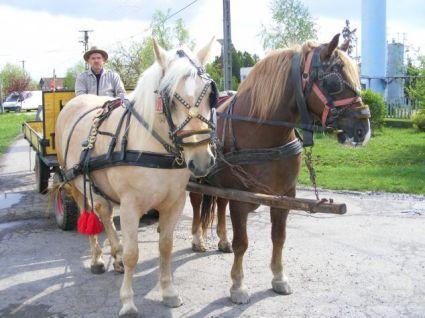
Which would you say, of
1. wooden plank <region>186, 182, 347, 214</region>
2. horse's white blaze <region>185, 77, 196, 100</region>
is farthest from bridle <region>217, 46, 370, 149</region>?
horse's white blaze <region>185, 77, 196, 100</region>

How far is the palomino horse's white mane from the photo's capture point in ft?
10.8

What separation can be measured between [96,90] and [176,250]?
217 cm

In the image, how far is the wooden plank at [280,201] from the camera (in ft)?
11.3

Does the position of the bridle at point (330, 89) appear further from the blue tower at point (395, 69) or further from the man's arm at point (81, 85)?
the blue tower at point (395, 69)

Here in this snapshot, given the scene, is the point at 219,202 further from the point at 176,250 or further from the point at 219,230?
the point at 176,250

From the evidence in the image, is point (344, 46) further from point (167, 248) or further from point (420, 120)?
point (420, 120)

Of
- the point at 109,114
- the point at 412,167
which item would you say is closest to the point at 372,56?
the point at 412,167

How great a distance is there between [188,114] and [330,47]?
1.17 metres

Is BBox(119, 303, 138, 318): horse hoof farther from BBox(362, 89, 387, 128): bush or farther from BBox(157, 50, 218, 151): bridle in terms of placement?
BBox(362, 89, 387, 128): bush

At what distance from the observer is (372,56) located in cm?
2472

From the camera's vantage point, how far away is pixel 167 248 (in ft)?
13.8

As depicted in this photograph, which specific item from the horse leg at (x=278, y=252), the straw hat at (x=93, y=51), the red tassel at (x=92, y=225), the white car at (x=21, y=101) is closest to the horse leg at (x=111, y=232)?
the red tassel at (x=92, y=225)

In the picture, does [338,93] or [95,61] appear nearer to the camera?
[338,93]

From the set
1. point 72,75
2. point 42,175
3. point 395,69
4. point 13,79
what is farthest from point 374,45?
point 13,79
